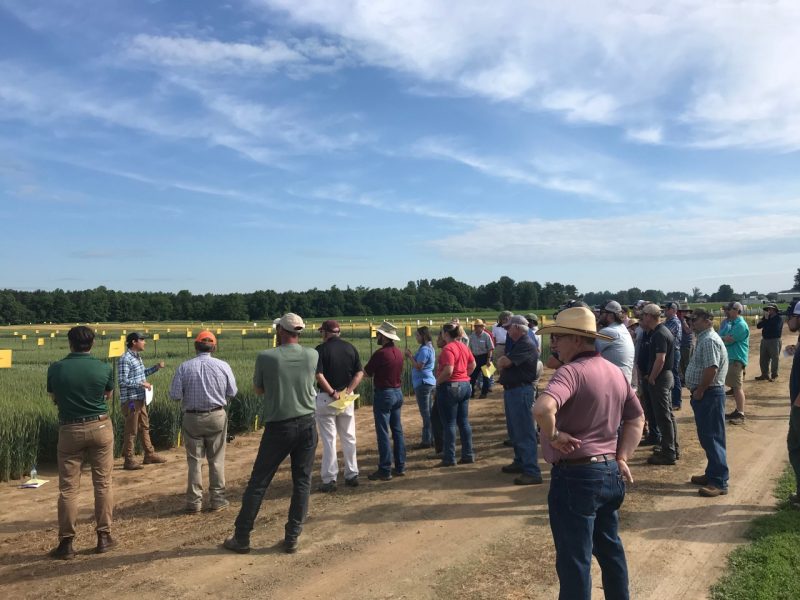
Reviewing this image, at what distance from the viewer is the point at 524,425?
253 inches

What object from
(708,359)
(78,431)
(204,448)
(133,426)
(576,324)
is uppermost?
(576,324)

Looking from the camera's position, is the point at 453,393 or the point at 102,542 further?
the point at 453,393

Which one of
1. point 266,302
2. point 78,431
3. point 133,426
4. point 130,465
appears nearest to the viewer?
point 78,431

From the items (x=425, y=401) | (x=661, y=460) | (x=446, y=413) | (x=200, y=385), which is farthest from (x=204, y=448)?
(x=661, y=460)

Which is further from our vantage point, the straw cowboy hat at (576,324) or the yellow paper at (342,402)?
the yellow paper at (342,402)

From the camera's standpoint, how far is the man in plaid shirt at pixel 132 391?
291 inches

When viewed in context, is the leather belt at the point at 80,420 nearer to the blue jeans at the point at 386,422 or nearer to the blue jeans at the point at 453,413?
the blue jeans at the point at 386,422

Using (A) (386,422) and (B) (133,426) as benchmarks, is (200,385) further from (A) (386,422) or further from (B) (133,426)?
(B) (133,426)

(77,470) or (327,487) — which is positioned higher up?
(77,470)

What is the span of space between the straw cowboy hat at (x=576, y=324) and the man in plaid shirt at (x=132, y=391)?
6057 millimetres

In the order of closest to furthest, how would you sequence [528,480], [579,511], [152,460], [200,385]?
[579,511] < [200,385] < [528,480] < [152,460]

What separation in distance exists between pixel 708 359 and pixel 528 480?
7.60 ft

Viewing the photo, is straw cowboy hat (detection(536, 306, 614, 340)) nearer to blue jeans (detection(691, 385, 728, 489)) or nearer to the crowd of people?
the crowd of people

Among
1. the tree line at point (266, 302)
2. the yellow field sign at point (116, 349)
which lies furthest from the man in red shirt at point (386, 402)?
the tree line at point (266, 302)
